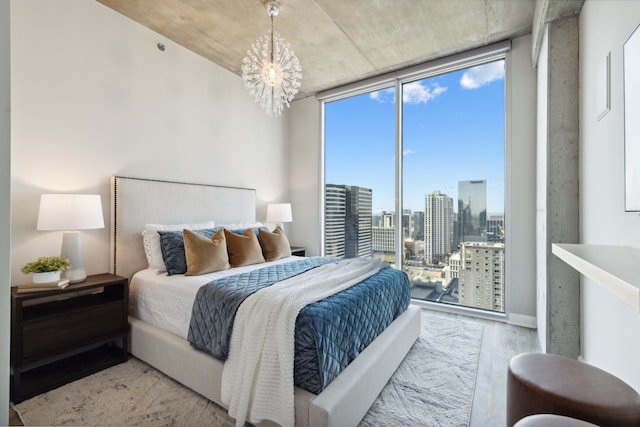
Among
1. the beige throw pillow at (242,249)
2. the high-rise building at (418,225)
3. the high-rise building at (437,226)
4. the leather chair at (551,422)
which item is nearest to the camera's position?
the leather chair at (551,422)

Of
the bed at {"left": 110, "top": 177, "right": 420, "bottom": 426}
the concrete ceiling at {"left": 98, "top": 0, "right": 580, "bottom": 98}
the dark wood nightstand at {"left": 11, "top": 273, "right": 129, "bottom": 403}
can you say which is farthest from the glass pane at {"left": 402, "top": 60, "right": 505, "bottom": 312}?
the dark wood nightstand at {"left": 11, "top": 273, "right": 129, "bottom": 403}

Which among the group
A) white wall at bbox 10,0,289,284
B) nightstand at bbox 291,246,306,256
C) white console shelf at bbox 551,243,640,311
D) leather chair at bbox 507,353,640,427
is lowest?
leather chair at bbox 507,353,640,427

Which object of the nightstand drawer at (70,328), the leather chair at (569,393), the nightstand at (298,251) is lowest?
the nightstand drawer at (70,328)

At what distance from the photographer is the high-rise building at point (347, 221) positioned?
173 inches

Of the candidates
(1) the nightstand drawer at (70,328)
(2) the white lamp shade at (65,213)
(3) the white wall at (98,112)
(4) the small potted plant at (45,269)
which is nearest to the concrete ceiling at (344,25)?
(3) the white wall at (98,112)

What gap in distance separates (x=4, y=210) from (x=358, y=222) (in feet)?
13.3

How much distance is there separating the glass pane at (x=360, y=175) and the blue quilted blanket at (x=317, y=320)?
6.10ft

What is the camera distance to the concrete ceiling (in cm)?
267

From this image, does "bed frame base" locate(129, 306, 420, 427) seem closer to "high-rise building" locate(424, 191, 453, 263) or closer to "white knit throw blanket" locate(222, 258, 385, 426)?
"white knit throw blanket" locate(222, 258, 385, 426)

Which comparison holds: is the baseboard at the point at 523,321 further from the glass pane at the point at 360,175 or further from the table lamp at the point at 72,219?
the table lamp at the point at 72,219

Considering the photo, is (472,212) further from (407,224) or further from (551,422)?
(551,422)

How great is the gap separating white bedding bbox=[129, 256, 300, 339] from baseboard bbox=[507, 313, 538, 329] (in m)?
2.87

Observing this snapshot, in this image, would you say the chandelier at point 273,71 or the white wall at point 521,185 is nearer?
the chandelier at point 273,71

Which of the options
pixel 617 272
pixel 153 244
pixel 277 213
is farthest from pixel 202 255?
pixel 617 272
